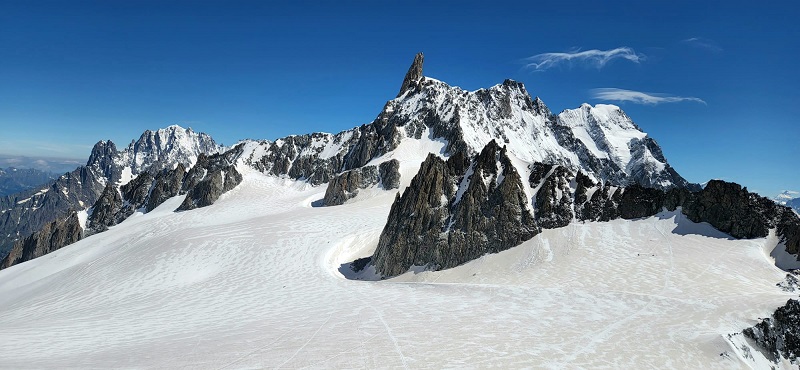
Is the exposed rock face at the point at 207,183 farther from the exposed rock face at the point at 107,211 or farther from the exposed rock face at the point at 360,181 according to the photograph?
the exposed rock face at the point at 360,181

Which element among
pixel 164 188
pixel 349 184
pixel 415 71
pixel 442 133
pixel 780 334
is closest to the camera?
pixel 780 334

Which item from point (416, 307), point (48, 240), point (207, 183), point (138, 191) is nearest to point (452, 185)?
point (416, 307)

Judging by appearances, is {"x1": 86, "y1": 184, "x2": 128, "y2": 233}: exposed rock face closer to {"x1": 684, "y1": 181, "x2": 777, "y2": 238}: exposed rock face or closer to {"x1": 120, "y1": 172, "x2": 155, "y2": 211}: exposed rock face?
{"x1": 120, "y1": 172, "x2": 155, "y2": 211}: exposed rock face

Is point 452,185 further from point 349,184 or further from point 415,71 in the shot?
point 415,71

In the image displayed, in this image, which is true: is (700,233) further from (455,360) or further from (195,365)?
(195,365)

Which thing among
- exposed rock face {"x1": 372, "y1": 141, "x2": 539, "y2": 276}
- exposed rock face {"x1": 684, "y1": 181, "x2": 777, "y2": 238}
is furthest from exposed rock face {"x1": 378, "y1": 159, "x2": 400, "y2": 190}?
exposed rock face {"x1": 684, "y1": 181, "x2": 777, "y2": 238}

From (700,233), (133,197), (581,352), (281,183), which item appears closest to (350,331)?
(581,352)
